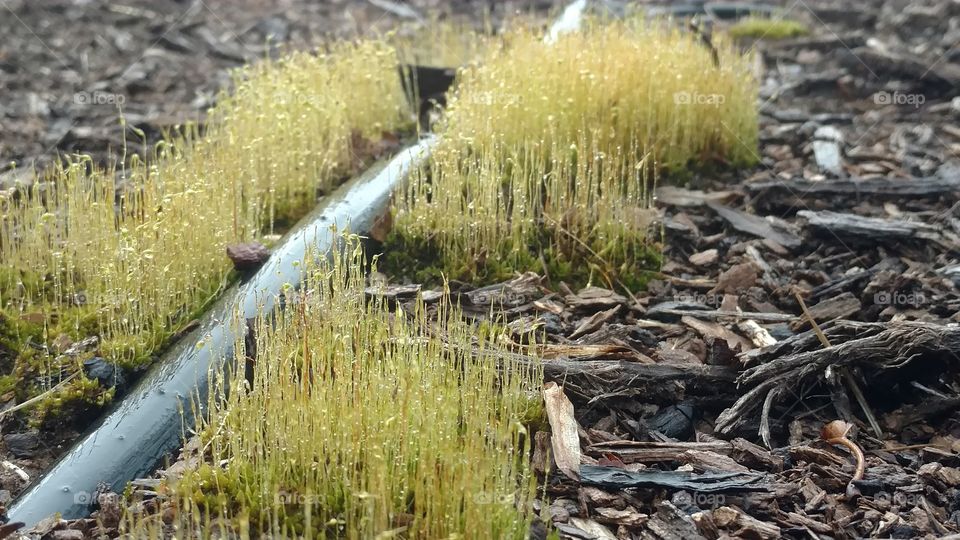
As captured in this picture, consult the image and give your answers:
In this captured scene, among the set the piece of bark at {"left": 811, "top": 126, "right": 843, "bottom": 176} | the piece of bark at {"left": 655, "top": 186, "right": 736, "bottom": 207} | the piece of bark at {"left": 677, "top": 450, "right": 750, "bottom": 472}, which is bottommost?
the piece of bark at {"left": 677, "top": 450, "right": 750, "bottom": 472}

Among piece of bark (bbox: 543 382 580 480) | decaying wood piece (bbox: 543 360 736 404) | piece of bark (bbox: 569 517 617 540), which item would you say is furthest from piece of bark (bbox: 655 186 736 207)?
piece of bark (bbox: 569 517 617 540)

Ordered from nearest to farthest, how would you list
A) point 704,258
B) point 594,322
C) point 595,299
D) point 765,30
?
point 594,322 < point 595,299 < point 704,258 < point 765,30

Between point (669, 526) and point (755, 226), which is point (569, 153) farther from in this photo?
point (669, 526)

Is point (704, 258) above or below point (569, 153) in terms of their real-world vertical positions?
below

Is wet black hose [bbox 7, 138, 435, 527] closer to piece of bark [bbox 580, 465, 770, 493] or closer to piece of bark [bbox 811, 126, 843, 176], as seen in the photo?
piece of bark [bbox 580, 465, 770, 493]

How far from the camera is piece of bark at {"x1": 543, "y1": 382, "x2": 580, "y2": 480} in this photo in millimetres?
4059

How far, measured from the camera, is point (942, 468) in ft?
13.6

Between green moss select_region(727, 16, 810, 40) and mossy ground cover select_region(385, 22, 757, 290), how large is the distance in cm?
268

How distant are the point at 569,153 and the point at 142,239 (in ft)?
8.61

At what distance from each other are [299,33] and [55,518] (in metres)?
8.15

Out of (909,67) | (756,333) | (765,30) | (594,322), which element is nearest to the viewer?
(756,333)

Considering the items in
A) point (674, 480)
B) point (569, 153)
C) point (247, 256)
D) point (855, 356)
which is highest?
point (569, 153)

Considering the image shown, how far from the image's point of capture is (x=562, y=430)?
13.8ft

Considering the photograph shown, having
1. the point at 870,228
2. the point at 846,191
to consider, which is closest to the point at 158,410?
the point at 870,228
